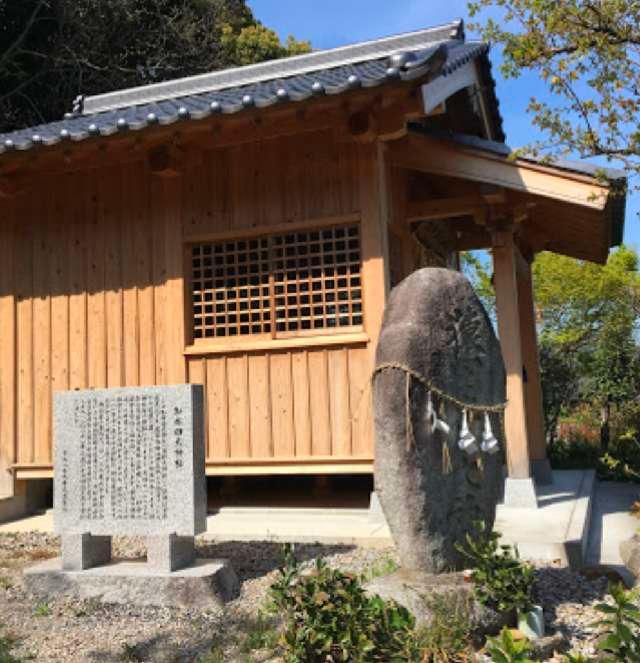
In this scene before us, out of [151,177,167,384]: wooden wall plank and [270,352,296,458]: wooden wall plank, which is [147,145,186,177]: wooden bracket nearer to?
[151,177,167,384]: wooden wall plank

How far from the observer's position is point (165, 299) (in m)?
7.45

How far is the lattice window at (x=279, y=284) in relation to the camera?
22.9 ft

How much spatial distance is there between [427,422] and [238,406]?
3.56 m

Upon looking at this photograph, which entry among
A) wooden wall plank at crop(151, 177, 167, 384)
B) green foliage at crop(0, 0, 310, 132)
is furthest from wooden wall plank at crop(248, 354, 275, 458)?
green foliage at crop(0, 0, 310, 132)

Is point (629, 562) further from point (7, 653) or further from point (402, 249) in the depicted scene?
point (402, 249)

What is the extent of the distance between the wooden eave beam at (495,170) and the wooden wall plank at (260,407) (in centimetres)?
254

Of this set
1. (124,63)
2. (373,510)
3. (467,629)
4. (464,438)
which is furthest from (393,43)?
(124,63)

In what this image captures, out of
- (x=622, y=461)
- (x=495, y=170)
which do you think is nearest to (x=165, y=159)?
(x=495, y=170)

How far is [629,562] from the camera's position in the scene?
4.84 m

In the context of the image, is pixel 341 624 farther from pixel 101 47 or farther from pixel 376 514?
pixel 101 47

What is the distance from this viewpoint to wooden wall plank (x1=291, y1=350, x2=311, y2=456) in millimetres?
6840

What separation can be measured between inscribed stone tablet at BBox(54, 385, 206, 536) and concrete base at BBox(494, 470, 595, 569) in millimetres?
2391

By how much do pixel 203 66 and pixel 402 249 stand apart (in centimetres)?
1239

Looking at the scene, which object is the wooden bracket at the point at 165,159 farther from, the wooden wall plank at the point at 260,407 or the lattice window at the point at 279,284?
the wooden wall plank at the point at 260,407
